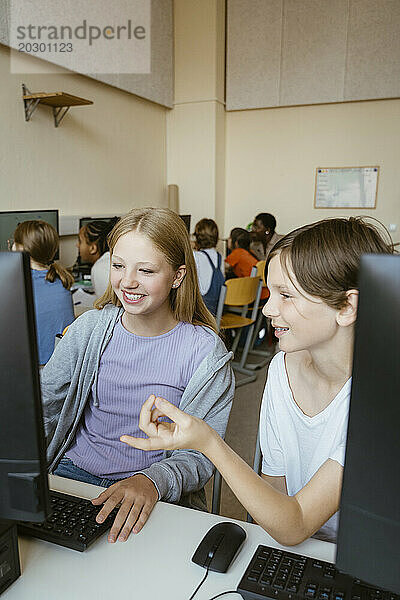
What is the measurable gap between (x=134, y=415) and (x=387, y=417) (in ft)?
2.98

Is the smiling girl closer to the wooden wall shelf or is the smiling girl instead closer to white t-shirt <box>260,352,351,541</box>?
white t-shirt <box>260,352,351,541</box>

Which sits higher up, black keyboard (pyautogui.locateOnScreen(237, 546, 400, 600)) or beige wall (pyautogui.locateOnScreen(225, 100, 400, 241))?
beige wall (pyautogui.locateOnScreen(225, 100, 400, 241))

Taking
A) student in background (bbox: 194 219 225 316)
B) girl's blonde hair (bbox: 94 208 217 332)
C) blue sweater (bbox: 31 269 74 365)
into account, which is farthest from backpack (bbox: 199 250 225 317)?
girl's blonde hair (bbox: 94 208 217 332)

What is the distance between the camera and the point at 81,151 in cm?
426

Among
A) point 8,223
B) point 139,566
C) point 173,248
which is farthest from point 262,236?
point 139,566

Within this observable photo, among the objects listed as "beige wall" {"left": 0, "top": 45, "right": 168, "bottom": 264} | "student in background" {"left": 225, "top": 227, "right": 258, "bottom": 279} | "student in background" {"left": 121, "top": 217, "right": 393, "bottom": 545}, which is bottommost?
"student in background" {"left": 225, "top": 227, "right": 258, "bottom": 279}

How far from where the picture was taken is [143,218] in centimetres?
131

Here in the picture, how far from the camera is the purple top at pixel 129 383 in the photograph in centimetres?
130

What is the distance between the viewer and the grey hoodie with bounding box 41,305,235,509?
46.9 inches

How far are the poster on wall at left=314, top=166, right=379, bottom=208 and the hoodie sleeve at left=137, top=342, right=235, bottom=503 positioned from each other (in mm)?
4876

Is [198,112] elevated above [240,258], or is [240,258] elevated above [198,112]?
[198,112]

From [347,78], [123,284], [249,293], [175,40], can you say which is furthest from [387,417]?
[175,40]

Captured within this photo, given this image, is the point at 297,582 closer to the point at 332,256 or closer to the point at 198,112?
the point at 332,256

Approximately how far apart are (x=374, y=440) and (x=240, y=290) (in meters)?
3.33
